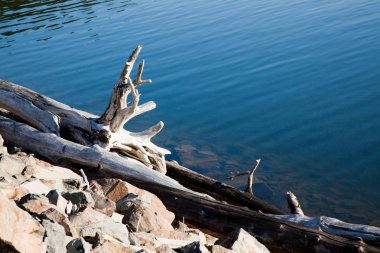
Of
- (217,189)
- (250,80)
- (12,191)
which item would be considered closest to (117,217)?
(12,191)

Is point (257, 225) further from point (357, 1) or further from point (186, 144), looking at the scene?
point (357, 1)

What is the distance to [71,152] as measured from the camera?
8.83m

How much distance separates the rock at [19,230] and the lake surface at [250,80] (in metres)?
5.90

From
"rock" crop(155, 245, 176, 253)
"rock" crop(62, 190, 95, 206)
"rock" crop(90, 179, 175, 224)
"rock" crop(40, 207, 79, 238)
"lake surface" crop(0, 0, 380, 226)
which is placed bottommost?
"lake surface" crop(0, 0, 380, 226)

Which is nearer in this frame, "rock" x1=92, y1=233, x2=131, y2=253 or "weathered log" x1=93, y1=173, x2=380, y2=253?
"rock" x1=92, y1=233, x2=131, y2=253

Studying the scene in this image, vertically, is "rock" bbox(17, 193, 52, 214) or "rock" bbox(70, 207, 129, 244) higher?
"rock" bbox(17, 193, 52, 214)

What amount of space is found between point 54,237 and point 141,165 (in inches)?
167

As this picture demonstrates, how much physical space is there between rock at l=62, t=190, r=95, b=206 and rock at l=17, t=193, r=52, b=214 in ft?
3.01

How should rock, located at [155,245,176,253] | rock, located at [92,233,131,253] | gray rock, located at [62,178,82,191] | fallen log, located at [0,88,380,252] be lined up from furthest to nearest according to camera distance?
gray rock, located at [62,178,82,191] → fallen log, located at [0,88,380,252] → rock, located at [155,245,176,253] → rock, located at [92,233,131,253]

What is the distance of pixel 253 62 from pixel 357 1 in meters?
8.36

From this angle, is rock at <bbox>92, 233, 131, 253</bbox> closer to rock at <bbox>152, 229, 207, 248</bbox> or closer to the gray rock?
rock at <bbox>152, 229, 207, 248</bbox>

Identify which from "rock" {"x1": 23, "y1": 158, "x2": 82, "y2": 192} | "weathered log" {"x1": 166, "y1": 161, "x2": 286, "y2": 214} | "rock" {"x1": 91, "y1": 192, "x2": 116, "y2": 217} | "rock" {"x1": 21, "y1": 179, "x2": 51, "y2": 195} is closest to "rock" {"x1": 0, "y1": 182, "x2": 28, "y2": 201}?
"rock" {"x1": 21, "y1": 179, "x2": 51, "y2": 195}

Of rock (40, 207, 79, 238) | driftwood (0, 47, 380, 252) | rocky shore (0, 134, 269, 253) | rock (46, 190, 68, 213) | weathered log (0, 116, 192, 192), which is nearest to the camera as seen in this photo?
rocky shore (0, 134, 269, 253)

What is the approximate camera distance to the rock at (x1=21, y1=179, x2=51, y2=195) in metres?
6.37
